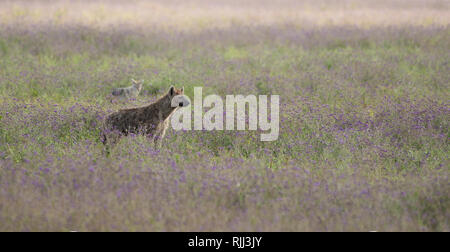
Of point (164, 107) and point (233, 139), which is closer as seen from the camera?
point (164, 107)

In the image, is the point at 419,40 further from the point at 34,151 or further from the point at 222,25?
the point at 34,151

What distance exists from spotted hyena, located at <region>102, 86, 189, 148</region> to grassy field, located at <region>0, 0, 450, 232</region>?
0.33m

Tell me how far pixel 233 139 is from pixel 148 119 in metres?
1.38

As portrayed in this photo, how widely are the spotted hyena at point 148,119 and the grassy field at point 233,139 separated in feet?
1.07

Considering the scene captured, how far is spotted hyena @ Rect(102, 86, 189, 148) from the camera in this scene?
262 inches

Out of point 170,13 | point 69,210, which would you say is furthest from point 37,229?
point 170,13

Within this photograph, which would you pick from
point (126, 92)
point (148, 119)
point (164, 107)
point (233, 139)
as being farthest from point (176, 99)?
point (126, 92)

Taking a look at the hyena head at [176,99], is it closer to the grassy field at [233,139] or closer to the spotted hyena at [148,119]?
the spotted hyena at [148,119]

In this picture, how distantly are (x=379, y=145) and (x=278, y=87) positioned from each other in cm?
394

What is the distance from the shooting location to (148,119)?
672 centimetres

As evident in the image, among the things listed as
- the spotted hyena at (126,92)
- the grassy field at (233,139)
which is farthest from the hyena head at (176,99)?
the spotted hyena at (126,92)

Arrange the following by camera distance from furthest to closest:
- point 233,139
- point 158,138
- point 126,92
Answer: point 126,92 → point 233,139 → point 158,138

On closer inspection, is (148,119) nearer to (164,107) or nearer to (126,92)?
(164,107)

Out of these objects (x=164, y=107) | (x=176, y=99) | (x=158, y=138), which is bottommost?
(x=158, y=138)
